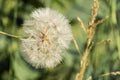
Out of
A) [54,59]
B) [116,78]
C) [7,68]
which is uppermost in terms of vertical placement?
[54,59]

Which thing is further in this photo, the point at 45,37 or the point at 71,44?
the point at 71,44

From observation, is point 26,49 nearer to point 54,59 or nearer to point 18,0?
point 54,59

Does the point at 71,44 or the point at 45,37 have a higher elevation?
the point at 45,37

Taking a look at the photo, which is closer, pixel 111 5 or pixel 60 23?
pixel 60 23

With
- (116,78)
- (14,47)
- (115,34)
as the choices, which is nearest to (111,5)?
(115,34)
